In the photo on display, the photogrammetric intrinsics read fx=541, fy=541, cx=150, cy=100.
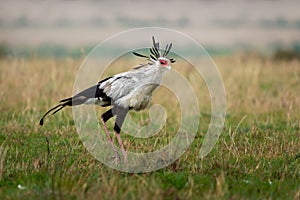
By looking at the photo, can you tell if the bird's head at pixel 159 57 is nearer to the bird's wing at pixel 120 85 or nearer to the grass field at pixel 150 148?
the bird's wing at pixel 120 85

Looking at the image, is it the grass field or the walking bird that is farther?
the walking bird

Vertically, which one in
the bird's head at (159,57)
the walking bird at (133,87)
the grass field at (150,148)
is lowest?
the grass field at (150,148)

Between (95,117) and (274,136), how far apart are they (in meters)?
2.93

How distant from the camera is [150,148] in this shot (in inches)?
271

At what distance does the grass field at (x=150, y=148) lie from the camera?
509 centimetres

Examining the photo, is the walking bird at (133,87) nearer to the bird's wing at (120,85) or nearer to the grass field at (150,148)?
the bird's wing at (120,85)

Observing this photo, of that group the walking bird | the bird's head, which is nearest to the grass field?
the walking bird

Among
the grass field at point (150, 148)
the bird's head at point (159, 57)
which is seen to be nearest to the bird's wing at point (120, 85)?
the bird's head at point (159, 57)

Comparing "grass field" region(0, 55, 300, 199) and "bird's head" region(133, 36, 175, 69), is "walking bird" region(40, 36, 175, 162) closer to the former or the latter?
"bird's head" region(133, 36, 175, 69)

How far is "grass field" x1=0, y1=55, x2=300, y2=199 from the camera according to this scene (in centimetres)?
509

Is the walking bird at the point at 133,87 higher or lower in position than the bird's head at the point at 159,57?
lower

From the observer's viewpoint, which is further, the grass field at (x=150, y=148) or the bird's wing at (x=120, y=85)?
the bird's wing at (x=120, y=85)

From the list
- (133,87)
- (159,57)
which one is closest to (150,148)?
(133,87)

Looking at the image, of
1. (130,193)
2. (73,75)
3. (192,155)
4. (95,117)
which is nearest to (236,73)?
(73,75)
